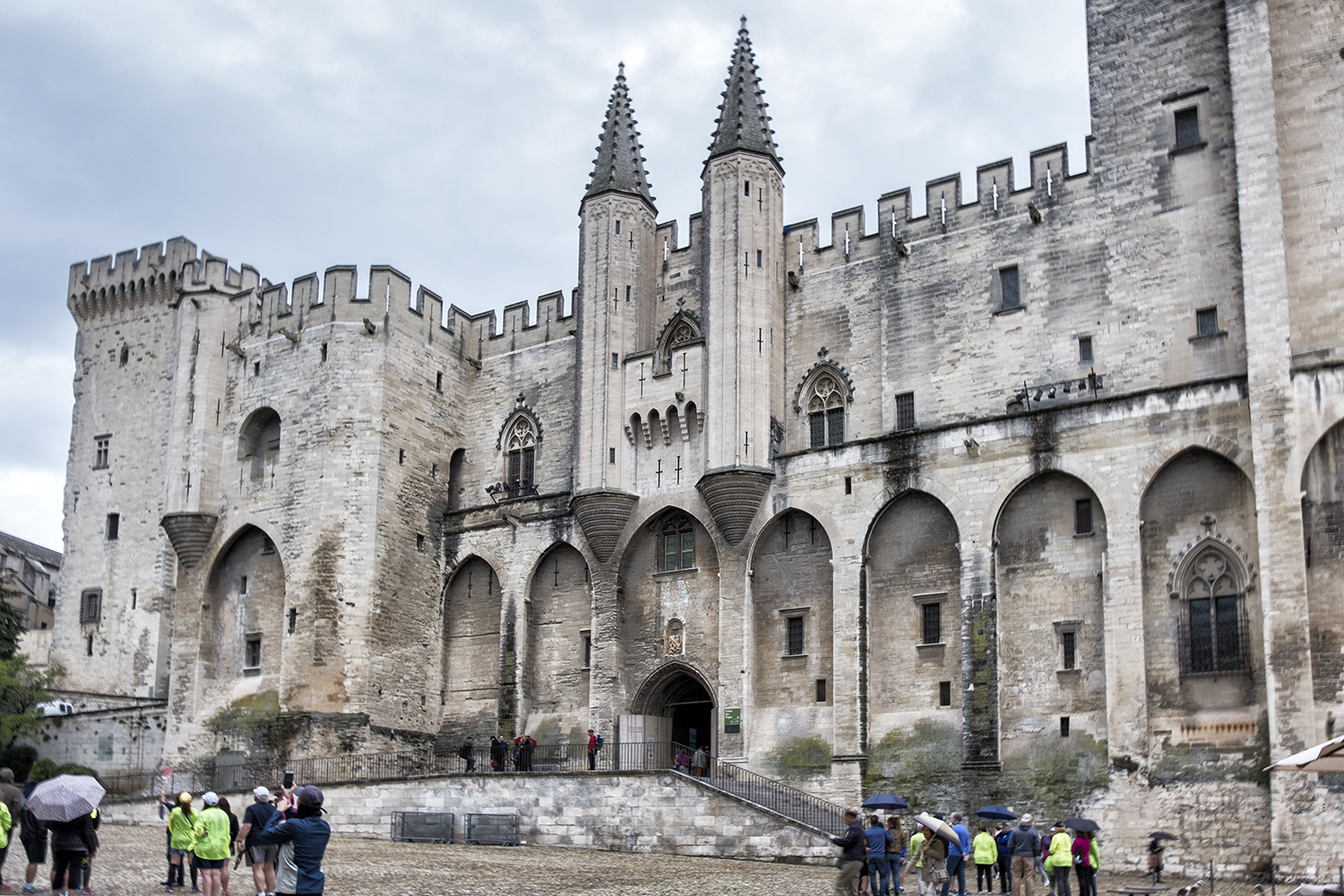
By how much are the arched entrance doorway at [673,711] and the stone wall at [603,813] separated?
4.58 meters

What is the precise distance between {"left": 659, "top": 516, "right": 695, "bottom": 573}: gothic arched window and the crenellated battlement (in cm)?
714

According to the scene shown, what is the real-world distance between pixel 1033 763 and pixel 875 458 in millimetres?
7582

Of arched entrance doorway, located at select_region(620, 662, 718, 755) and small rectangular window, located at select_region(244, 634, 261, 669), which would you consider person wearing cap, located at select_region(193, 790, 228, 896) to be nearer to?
arched entrance doorway, located at select_region(620, 662, 718, 755)

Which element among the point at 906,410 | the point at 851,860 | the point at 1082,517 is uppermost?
the point at 906,410

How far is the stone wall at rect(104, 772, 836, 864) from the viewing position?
89.3 ft

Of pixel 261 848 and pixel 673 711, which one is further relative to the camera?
pixel 673 711

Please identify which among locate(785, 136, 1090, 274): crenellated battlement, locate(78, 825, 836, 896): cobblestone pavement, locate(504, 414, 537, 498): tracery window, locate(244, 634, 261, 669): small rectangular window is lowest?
locate(78, 825, 836, 896): cobblestone pavement

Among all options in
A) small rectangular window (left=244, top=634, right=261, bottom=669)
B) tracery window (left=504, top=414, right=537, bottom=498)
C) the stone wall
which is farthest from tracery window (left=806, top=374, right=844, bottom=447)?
small rectangular window (left=244, top=634, right=261, bottom=669)

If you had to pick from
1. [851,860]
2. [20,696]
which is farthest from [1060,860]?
[20,696]

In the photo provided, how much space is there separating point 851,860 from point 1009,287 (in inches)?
737

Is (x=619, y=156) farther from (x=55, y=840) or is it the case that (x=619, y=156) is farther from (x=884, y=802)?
(x=55, y=840)

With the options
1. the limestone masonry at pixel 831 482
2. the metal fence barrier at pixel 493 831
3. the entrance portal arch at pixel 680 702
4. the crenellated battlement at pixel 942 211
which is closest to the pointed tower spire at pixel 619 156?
the limestone masonry at pixel 831 482

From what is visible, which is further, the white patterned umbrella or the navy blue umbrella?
the navy blue umbrella

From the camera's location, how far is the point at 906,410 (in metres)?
34.3
